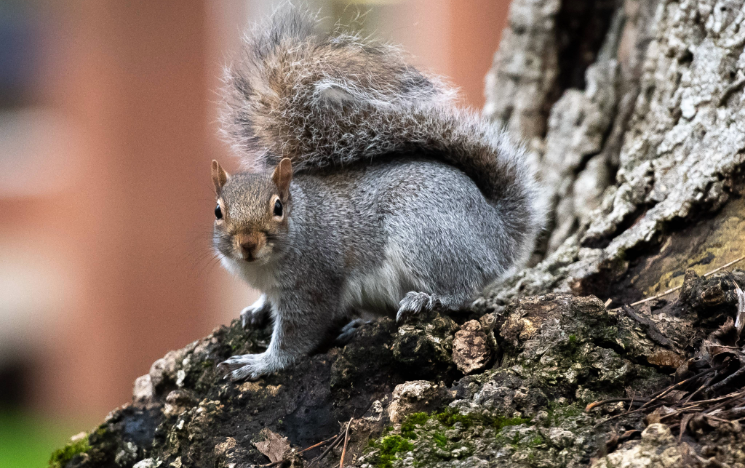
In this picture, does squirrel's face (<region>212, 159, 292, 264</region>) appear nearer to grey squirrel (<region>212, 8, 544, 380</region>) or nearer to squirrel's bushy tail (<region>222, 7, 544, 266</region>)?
grey squirrel (<region>212, 8, 544, 380</region>)

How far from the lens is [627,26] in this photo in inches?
89.4

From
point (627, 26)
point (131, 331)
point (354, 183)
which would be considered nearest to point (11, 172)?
point (131, 331)

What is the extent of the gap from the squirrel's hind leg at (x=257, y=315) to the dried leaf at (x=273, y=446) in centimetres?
51

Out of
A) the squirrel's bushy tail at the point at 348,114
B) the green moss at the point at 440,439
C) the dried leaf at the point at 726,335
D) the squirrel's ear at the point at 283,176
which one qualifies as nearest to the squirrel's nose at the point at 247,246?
the squirrel's ear at the point at 283,176

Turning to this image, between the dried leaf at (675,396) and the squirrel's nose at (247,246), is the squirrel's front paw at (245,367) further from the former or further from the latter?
the dried leaf at (675,396)

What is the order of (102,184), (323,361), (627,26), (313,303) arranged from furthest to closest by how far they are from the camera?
(102,184)
(627,26)
(313,303)
(323,361)

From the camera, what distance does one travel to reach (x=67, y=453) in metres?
1.70

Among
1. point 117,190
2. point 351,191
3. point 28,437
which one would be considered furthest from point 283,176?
point 28,437

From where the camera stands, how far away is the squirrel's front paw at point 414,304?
1.45 m

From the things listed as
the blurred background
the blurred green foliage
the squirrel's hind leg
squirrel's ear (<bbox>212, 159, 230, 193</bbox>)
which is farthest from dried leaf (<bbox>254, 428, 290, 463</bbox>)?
the blurred background

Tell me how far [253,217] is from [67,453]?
86 cm

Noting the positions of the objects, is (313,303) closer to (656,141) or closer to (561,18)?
(656,141)

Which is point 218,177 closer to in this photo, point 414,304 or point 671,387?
point 414,304

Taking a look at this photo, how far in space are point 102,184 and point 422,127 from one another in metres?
3.41
